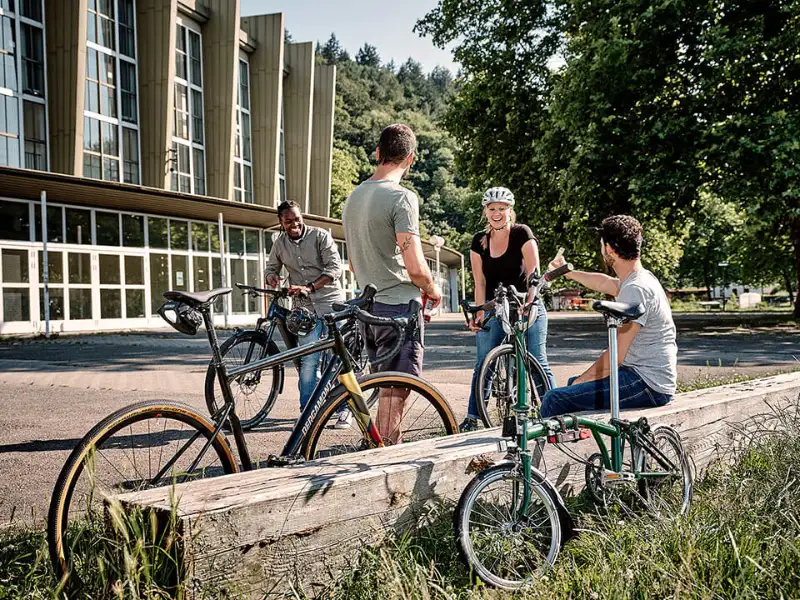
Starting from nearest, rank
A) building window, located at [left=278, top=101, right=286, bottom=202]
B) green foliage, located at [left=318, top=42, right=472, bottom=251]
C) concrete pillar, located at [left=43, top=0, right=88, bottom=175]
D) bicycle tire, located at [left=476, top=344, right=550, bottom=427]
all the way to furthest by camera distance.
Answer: bicycle tire, located at [left=476, top=344, right=550, bottom=427]
concrete pillar, located at [left=43, top=0, right=88, bottom=175]
building window, located at [left=278, top=101, right=286, bottom=202]
green foliage, located at [left=318, top=42, right=472, bottom=251]

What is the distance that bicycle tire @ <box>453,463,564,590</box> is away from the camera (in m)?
2.83

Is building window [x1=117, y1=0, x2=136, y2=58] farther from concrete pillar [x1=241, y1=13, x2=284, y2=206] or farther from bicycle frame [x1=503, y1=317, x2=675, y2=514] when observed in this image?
bicycle frame [x1=503, y1=317, x2=675, y2=514]

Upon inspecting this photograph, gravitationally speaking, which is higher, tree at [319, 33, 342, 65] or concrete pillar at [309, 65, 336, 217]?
tree at [319, 33, 342, 65]

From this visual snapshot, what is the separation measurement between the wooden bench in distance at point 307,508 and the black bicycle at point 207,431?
23 cm

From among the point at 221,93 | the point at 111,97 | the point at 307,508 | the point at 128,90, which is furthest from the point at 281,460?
the point at 221,93

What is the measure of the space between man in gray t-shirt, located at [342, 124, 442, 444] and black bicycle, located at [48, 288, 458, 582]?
0.10 m

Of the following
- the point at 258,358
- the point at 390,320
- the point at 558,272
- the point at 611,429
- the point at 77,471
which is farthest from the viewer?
the point at 258,358

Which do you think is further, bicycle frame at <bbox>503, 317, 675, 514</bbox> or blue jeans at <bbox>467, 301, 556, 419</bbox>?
blue jeans at <bbox>467, 301, 556, 419</bbox>

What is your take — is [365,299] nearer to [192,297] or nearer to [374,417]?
[374,417]

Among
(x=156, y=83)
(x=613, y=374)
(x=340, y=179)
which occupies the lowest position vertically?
(x=613, y=374)

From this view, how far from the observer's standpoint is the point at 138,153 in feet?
98.9

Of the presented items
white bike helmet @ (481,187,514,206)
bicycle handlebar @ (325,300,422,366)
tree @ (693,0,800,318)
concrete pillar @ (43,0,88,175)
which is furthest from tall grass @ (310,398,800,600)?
concrete pillar @ (43,0,88,175)

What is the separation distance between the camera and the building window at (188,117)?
3219 centimetres

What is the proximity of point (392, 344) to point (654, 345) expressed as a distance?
1432 mm
